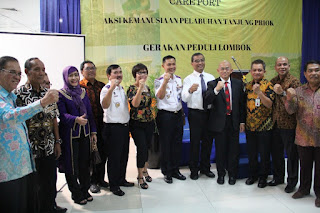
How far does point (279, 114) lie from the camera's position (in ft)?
9.64

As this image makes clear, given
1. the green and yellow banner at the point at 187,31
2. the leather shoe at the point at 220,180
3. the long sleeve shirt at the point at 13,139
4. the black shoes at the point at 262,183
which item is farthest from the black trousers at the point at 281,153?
the green and yellow banner at the point at 187,31

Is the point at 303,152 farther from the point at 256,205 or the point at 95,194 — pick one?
the point at 95,194

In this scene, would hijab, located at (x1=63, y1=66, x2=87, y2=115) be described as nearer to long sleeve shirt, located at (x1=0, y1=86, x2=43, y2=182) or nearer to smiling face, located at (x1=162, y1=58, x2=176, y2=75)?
long sleeve shirt, located at (x1=0, y1=86, x2=43, y2=182)

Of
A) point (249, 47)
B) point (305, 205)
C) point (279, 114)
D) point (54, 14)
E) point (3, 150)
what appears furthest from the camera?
point (249, 47)

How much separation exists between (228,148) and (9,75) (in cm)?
256

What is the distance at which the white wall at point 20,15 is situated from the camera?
5012mm

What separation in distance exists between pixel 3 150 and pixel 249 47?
5.52 m

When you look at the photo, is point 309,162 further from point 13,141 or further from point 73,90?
point 13,141

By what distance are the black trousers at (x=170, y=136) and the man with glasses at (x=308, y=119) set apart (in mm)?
1291

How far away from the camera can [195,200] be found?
2818mm

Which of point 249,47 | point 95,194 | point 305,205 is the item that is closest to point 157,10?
point 249,47

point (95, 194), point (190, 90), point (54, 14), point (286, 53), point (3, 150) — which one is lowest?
point (95, 194)

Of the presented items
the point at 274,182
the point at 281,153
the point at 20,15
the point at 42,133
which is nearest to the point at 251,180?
the point at 274,182

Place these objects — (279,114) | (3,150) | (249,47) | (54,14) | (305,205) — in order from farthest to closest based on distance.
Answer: (249,47)
(54,14)
(279,114)
(305,205)
(3,150)
